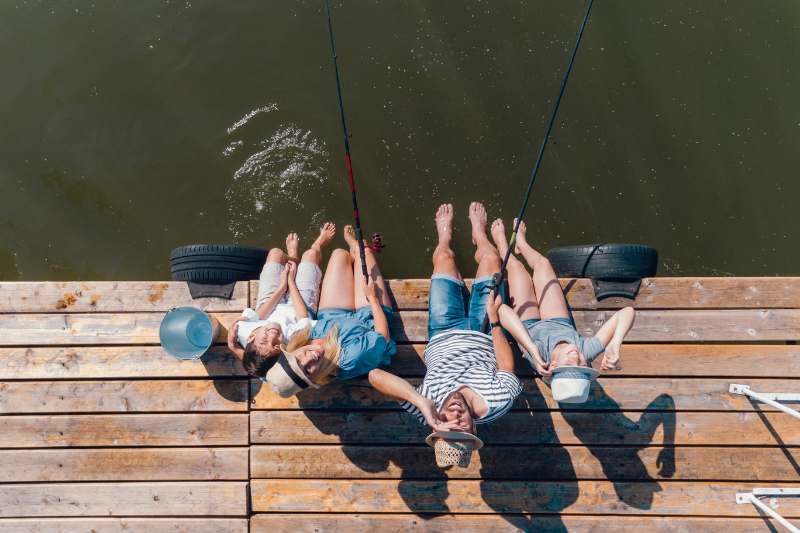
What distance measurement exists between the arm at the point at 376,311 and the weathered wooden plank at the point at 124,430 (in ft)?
4.37

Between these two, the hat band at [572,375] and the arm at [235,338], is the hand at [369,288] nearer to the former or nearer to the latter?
the arm at [235,338]

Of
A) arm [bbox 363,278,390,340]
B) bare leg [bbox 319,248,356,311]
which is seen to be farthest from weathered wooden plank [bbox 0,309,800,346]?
bare leg [bbox 319,248,356,311]

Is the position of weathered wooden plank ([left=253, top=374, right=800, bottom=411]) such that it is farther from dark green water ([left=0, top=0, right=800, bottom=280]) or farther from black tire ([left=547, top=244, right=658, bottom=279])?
dark green water ([left=0, top=0, right=800, bottom=280])

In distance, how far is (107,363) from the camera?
3246 millimetres

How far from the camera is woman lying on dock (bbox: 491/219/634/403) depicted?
2383 mm

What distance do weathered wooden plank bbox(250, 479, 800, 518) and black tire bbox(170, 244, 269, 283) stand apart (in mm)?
1748

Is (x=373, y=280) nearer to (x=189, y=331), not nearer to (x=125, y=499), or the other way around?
(x=189, y=331)

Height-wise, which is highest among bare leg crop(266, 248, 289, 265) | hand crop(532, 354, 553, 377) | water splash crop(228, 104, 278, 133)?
water splash crop(228, 104, 278, 133)

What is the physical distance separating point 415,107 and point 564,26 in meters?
1.85

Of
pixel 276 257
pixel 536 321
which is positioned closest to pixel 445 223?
pixel 536 321

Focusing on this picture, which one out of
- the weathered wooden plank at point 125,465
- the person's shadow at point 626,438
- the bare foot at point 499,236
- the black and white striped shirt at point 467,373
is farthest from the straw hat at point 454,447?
the bare foot at point 499,236

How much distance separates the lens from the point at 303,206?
4297mm

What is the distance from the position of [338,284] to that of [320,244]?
2.38ft

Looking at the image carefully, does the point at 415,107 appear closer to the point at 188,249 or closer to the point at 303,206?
the point at 303,206
